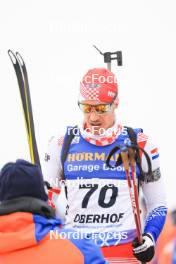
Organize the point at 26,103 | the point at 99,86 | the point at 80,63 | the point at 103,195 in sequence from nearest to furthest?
1. the point at 103,195
2. the point at 99,86
3. the point at 26,103
4. the point at 80,63

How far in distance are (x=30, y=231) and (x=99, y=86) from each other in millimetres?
1903

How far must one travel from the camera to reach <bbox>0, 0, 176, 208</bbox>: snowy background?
1573cm

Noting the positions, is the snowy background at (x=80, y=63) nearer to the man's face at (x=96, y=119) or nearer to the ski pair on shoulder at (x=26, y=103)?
the ski pair on shoulder at (x=26, y=103)

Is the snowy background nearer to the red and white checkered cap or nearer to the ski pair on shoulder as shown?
the ski pair on shoulder

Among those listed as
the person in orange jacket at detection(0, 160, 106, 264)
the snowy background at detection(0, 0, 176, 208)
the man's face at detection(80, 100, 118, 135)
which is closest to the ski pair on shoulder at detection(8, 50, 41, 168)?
the man's face at detection(80, 100, 118, 135)

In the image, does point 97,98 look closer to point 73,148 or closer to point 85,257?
point 73,148

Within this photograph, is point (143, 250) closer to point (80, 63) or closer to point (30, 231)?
point (30, 231)

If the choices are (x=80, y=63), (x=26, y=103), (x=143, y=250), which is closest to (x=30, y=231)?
(x=143, y=250)

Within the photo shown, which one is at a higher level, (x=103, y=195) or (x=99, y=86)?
(x=99, y=86)

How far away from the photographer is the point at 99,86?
5.17 m

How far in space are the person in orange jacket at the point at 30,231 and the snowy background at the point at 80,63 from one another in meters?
10.5

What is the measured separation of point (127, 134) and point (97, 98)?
0.31 m

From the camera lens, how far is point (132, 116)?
15.6 m

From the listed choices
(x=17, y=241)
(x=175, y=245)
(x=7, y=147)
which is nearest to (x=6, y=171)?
(x=17, y=241)
